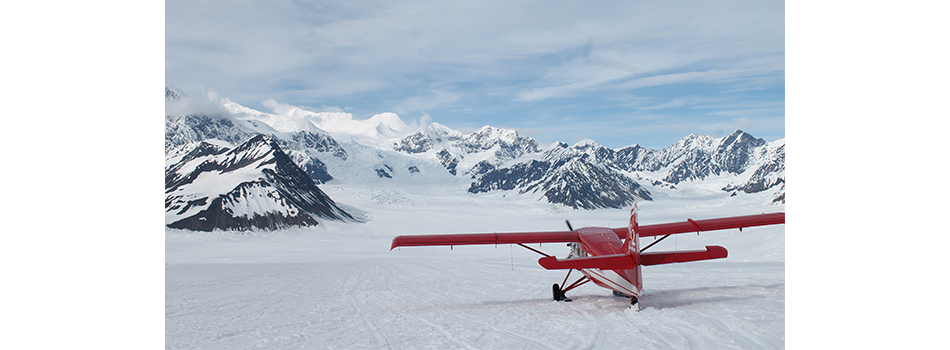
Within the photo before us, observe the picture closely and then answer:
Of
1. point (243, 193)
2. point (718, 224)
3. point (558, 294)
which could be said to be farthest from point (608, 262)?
point (243, 193)

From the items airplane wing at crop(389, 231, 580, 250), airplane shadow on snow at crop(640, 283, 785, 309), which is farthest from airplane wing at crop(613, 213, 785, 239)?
airplane wing at crop(389, 231, 580, 250)

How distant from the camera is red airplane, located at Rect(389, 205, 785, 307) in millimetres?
11703

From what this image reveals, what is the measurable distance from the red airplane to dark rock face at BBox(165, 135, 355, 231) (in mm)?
55156

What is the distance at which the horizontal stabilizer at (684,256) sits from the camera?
11.6m

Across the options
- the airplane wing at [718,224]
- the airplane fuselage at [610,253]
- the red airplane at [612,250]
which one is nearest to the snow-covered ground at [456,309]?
the airplane fuselage at [610,253]

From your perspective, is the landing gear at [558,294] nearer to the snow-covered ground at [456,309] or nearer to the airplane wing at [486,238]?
the snow-covered ground at [456,309]

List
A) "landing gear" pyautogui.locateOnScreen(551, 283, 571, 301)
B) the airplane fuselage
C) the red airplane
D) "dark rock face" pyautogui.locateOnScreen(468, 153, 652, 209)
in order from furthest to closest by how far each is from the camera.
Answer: "dark rock face" pyautogui.locateOnScreen(468, 153, 652, 209)
"landing gear" pyautogui.locateOnScreen(551, 283, 571, 301)
the airplane fuselage
the red airplane

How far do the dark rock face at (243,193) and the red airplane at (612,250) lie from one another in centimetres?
5516

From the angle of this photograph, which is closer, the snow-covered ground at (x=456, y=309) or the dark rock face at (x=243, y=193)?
the snow-covered ground at (x=456, y=309)

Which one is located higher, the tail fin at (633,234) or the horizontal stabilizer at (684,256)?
the tail fin at (633,234)

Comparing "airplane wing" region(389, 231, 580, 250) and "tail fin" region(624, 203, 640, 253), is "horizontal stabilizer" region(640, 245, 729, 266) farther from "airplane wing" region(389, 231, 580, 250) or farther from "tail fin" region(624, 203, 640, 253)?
"airplane wing" region(389, 231, 580, 250)

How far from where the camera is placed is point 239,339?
10320mm

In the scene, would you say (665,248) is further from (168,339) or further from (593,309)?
(168,339)

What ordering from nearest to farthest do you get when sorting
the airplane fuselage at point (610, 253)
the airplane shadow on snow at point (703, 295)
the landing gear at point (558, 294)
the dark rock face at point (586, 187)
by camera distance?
the airplane fuselage at point (610, 253)
the airplane shadow on snow at point (703, 295)
the landing gear at point (558, 294)
the dark rock face at point (586, 187)
